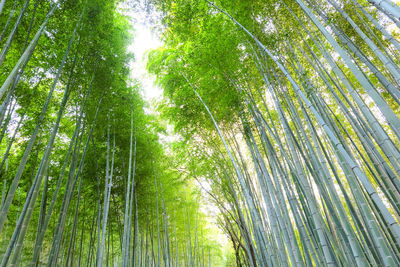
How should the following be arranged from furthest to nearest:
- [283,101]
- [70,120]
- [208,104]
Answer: [70,120] < [208,104] < [283,101]

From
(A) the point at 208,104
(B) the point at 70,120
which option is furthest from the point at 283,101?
(B) the point at 70,120

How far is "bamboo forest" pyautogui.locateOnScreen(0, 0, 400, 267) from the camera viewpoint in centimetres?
212

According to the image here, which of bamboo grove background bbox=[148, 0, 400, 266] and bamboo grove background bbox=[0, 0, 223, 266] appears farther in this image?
bamboo grove background bbox=[0, 0, 223, 266]

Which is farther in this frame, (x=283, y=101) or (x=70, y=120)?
(x=70, y=120)

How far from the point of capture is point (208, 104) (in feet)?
13.4

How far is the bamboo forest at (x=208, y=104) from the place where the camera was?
2.12 metres

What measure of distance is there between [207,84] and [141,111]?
169cm

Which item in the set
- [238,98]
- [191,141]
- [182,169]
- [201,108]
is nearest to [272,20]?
[238,98]

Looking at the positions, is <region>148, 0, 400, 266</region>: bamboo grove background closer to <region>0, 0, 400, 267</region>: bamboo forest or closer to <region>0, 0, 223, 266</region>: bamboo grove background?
<region>0, 0, 400, 267</region>: bamboo forest

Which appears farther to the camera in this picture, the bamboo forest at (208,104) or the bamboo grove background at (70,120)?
the bamboo grove background at (70,120)

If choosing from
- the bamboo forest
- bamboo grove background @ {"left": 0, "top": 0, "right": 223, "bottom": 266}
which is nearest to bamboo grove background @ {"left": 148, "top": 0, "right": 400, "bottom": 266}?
the bamboo forest

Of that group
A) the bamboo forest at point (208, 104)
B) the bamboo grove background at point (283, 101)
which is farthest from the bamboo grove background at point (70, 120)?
the bamboo grove background at point (283, 101)

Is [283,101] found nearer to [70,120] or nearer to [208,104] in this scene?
[208,104]

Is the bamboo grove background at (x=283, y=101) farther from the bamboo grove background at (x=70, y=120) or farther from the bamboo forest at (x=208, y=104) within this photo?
the bamboo grove background at (x=70, y=120)
